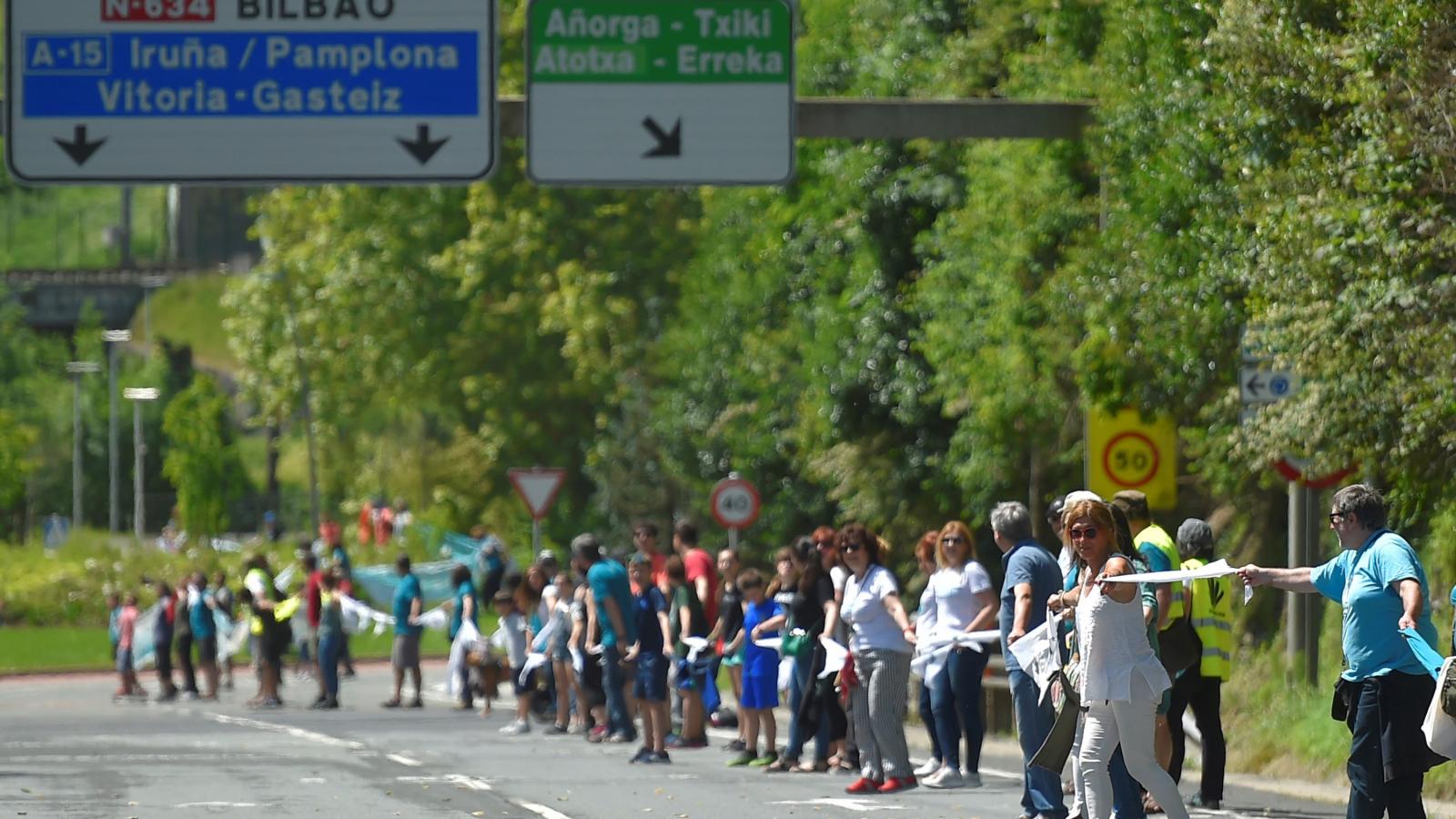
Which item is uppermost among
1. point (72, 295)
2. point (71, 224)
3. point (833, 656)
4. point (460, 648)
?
point (71, 224)

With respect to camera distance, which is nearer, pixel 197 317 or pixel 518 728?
pixel 518 728

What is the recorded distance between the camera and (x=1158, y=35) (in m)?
19.1

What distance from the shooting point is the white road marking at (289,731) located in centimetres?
2234

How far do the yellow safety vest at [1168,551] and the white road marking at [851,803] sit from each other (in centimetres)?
198

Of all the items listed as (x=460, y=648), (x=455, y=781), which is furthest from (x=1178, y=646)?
(x=460, y=648)

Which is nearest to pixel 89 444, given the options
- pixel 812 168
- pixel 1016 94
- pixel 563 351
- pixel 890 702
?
pixel 563 351

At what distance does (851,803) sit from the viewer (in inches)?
610

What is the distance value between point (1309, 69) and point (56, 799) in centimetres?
825

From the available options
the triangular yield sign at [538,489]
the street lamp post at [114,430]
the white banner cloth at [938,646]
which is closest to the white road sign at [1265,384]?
the white banner cloth at [938,646]

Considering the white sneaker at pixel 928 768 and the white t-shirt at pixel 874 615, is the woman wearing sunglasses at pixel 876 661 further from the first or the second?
the white sneaker at pixel 928 768

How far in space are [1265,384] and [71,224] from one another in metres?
150

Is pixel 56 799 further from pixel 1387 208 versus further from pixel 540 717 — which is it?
pixel 540 717

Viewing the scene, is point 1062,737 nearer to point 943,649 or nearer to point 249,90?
point 943,649

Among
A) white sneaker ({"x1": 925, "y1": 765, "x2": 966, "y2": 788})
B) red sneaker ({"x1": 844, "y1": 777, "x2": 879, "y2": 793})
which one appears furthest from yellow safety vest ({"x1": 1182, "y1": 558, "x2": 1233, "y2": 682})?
red sneaker ({"x1": 844, "y1": 777, "x2": 879, "y2": 793})
